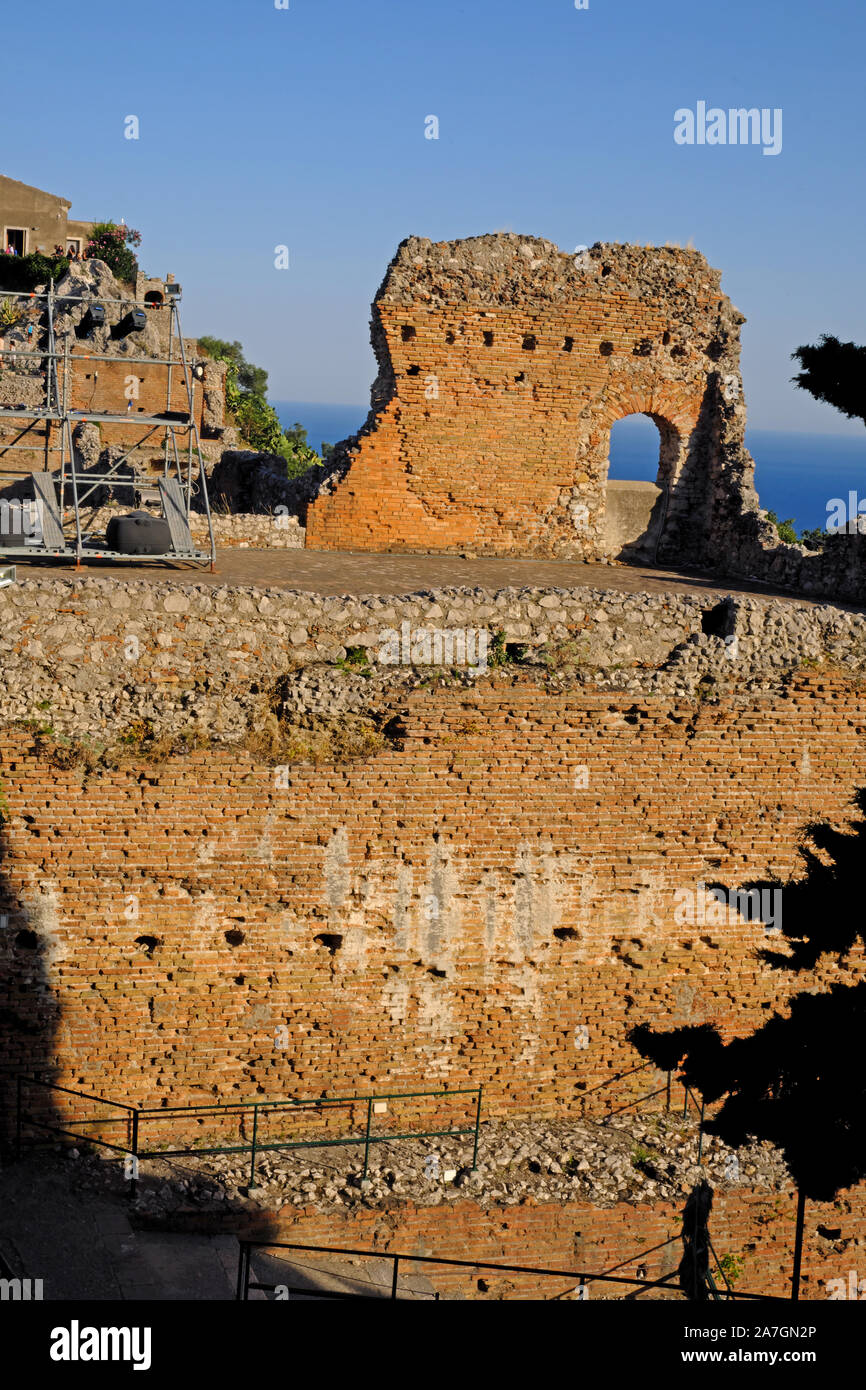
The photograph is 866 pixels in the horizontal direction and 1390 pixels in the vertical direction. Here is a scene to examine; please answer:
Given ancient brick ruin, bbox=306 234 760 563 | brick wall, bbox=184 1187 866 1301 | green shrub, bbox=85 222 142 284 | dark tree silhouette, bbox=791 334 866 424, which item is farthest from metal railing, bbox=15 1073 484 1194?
green shrub, bbox=85 222 142 284

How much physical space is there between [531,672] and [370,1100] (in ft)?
12.3

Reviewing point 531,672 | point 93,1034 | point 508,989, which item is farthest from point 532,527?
point 93,1034

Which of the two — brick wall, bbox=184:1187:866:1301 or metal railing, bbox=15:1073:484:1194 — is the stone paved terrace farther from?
brick wall, bbox=184:1187:866:1301

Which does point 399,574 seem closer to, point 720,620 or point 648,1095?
point 720,620

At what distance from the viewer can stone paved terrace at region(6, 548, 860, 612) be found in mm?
13383

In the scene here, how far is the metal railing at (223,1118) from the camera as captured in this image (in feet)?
33.7

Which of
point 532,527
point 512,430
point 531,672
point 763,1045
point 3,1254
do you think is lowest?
point 3,1254

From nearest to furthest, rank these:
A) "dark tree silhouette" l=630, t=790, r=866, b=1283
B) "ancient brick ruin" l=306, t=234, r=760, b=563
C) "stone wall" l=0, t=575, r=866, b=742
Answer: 1. "dark tree silhouette" l=630, t=790, r=866, b=1283
2. "stone wall" l=0, t=575, r=866, b=742
3. "ancient brick ruin" l=306, t=234, r=760, b=563

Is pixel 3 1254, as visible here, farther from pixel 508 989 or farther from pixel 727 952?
pixel 727 952

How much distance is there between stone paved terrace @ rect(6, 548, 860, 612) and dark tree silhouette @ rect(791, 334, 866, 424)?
3.91 metres

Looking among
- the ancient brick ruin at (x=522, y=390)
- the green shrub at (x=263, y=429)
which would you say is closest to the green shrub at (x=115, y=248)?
Answer: the green shrub at (x=263, y=429)

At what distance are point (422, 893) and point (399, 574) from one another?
189 inches

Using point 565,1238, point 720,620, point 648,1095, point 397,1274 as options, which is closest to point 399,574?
point 720,620

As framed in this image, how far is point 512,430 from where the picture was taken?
57.2 feet
